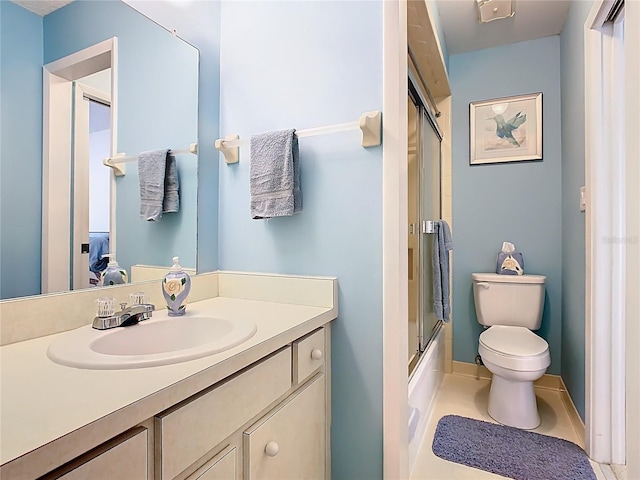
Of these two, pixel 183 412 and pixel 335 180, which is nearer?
pixel 183 412

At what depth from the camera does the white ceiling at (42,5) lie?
882 mm

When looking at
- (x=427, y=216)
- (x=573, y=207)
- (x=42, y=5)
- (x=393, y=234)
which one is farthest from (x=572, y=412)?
(x=42, y=5)

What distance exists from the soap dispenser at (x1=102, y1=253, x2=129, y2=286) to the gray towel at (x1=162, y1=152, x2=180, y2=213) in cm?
26

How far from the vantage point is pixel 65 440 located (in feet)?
1.51

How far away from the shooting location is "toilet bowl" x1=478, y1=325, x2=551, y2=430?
1.81 meters

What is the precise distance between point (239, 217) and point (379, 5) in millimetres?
902

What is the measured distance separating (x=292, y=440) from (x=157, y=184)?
0.95m

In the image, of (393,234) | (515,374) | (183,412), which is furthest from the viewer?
(515,374)

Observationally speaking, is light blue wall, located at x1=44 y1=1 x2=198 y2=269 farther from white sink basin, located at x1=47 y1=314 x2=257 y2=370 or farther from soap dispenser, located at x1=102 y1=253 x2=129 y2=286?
white sink basin, located at x1=47 y1=314 x2=257 y2=370

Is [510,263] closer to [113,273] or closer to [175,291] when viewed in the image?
[175,291]

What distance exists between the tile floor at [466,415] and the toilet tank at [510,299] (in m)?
0.45

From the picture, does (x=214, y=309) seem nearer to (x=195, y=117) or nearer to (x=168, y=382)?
(x=168, y=382)

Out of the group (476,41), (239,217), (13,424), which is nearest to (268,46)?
(239,217)

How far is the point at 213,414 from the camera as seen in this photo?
0.71 m
